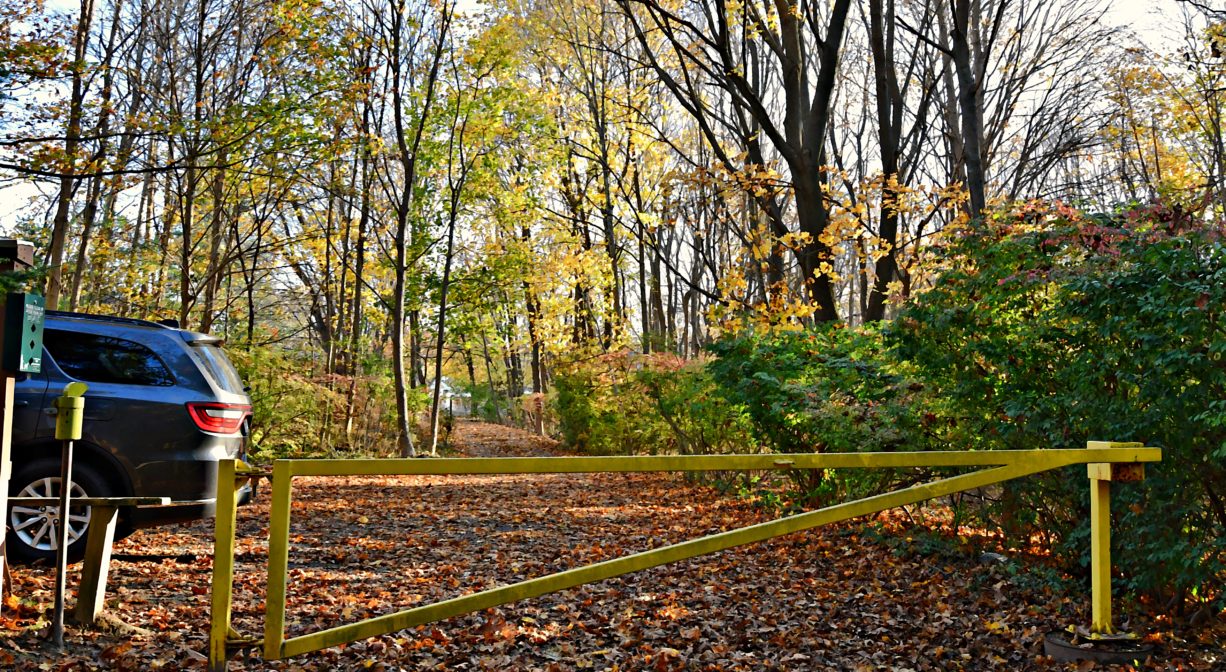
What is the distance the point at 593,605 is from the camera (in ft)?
20.1

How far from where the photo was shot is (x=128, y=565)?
6.57m

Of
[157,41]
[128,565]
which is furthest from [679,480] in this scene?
[157,41]

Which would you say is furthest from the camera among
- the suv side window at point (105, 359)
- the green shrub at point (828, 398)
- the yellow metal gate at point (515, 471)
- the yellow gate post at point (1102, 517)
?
the green shrub at point (828, 398)

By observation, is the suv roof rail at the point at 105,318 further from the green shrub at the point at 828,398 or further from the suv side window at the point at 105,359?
the green shrub at the point at 828,398

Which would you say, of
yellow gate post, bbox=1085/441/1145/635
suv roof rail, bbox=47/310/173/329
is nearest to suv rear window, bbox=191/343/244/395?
suv roof rail, bbox=47/310/173/329

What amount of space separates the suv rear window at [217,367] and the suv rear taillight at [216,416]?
187mm

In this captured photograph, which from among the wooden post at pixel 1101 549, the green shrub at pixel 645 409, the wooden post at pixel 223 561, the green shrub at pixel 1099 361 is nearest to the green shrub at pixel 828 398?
A: the green shrub at pixel 1099 361

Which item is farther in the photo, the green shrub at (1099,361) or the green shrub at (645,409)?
Answer: the green shrub at (645,409)

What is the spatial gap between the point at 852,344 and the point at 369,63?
42.6 ft

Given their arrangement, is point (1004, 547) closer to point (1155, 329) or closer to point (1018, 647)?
point (1018, 647)

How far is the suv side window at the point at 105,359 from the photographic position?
21.3 ft

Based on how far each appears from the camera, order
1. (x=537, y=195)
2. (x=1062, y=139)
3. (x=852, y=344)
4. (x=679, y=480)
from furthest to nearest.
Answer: (x=537, y=195)
(x=1062, y=139)
(x=679, y=480)
(x=852, y=344)

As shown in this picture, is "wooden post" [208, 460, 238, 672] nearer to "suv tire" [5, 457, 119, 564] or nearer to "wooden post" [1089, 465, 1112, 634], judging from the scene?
"wooden post" [1089, 465, 1112, 634]

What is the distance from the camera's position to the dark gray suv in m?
6.18
